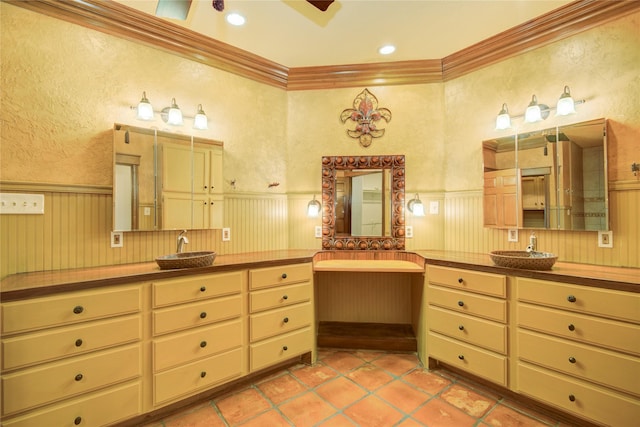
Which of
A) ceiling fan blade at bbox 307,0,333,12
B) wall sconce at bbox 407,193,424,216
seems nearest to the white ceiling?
ceiling fan blade at bbox 307,0,333,12

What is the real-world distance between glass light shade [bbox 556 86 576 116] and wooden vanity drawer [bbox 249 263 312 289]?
229 cm

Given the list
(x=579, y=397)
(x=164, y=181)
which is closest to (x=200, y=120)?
(x=164, y=181)

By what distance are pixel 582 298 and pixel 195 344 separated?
94.2 inches

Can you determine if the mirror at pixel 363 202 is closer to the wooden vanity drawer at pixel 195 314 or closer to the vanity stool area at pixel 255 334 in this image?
the vanity stool area at pixel 255 334

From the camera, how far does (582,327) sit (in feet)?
5.06

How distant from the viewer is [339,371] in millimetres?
2225

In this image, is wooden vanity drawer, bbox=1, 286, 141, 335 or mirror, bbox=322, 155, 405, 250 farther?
mirror, bbox=322, 155, 405, 250

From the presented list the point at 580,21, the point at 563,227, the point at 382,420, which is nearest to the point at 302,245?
the point at 382,420

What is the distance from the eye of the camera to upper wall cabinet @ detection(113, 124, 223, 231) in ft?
6.56

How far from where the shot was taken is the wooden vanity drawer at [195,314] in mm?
1688

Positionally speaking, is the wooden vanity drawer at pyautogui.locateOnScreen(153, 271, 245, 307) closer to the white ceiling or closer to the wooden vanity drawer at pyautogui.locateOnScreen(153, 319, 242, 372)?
the wooden vanity drawer at pyautogui.locateOnScreen(153, 319, 242, 372)

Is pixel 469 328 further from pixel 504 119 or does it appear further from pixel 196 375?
pixel 196 375

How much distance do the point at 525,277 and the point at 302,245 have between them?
189 cm

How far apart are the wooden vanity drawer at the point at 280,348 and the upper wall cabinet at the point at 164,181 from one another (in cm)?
110
